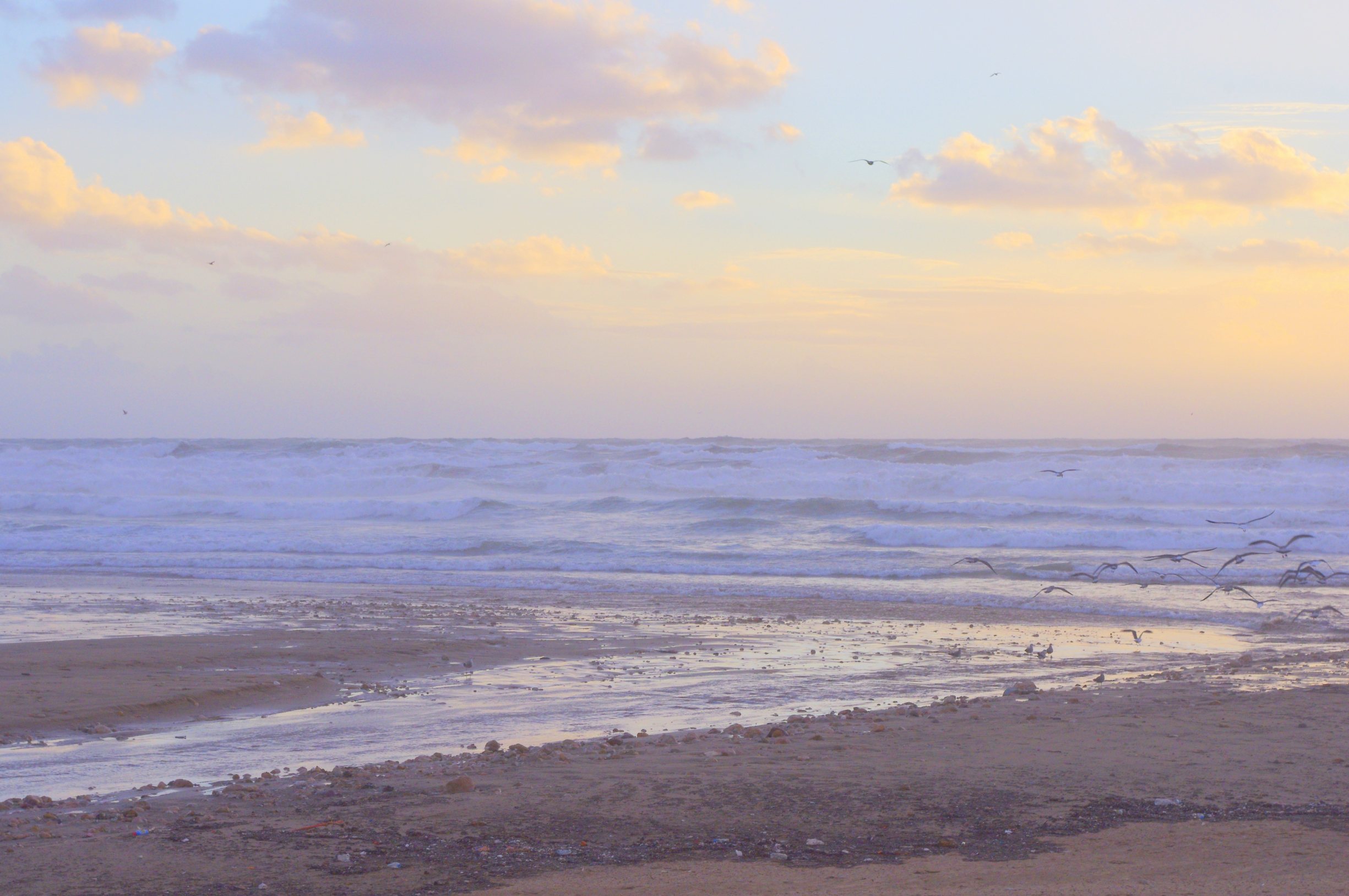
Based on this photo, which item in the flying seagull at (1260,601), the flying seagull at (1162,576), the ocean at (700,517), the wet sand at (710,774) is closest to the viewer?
the wet sand at (710,774)

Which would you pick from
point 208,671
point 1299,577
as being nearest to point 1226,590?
point 1299,577

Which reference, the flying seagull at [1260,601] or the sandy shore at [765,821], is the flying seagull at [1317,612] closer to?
the flying seagull at [1260,601]

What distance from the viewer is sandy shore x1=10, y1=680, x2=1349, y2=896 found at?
447 centimetres

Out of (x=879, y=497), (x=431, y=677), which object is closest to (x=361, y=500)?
(x=879, y=497)

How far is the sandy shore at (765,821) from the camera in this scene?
4.47 metres

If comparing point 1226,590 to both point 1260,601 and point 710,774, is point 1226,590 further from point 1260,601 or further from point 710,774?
point 710,774

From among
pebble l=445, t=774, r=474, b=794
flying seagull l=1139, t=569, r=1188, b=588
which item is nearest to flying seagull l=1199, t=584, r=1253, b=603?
flying seagull l=1139, t=569, r=1188, b=588

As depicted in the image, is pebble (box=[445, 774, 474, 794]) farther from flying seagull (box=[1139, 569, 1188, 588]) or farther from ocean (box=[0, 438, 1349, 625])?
flying seagull (box=[1139, 569, 1188, 588])

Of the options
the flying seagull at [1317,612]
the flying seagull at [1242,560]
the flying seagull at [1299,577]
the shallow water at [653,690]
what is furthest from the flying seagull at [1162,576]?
the shallow water at [653,690]

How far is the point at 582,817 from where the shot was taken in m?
5.36

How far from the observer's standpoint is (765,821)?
5324 millimetres

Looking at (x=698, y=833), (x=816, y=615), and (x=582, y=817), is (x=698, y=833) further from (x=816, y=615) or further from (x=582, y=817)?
(x=816, y=615)

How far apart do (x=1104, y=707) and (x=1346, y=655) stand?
4.96 m

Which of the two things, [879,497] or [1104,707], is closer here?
[1104,707]
